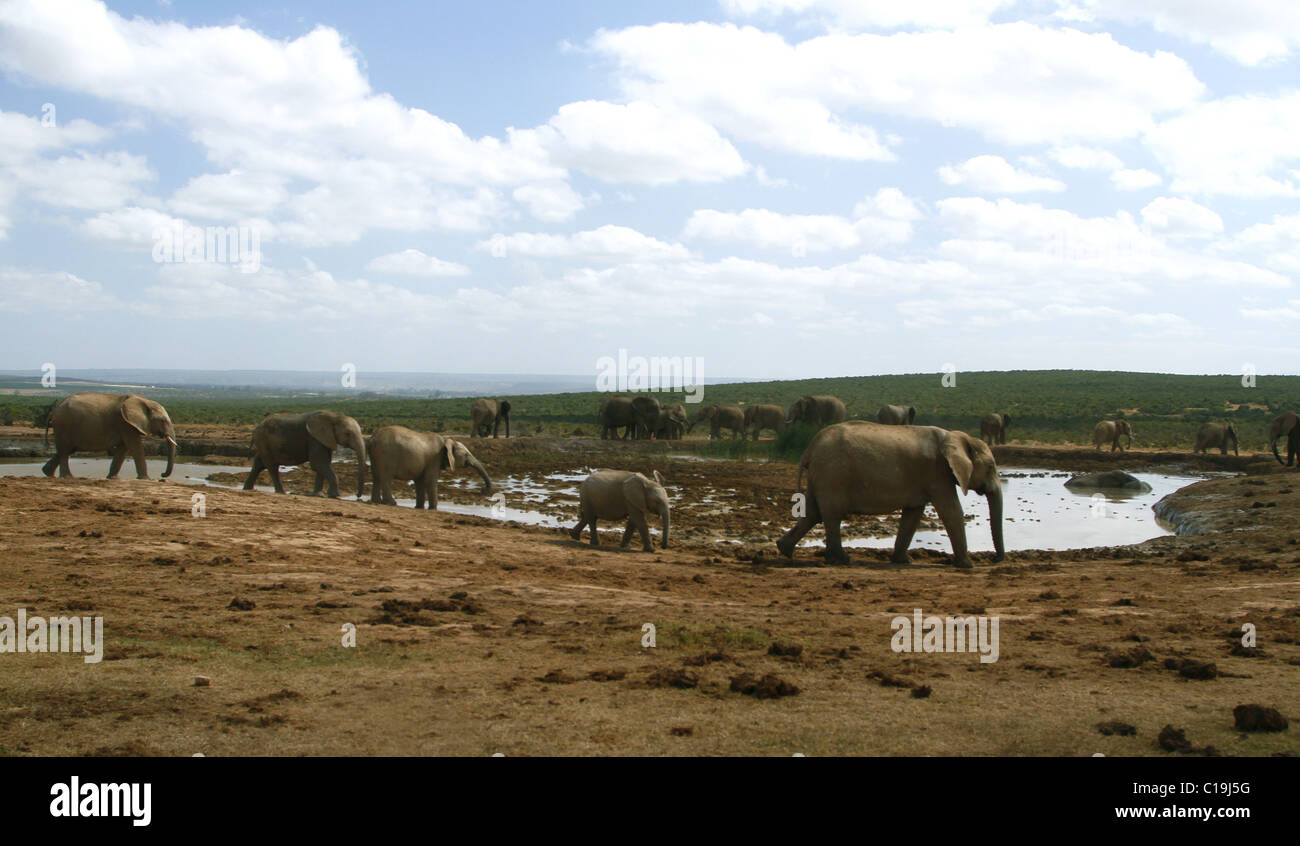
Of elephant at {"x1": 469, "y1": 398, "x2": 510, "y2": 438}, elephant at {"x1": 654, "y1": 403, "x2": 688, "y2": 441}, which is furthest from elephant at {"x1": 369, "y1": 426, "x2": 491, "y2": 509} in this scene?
elephant at {"x1": 654, "y1": 403, "x2": 688, "y2": 441}

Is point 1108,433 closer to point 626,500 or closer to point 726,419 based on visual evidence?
point 726,419

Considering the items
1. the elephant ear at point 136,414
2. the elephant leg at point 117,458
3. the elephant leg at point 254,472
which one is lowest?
the elephant leg at point 254,472

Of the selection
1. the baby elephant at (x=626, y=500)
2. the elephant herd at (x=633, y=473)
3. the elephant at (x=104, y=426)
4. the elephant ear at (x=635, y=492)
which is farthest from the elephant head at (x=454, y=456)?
the elephant ear at (x=635, y=492)

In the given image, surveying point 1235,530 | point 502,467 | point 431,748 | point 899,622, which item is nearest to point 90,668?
point 431,748

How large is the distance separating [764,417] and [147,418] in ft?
101

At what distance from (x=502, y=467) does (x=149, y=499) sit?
15.1 metres

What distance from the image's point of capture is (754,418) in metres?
44.7

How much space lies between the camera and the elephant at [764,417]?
1756 inches

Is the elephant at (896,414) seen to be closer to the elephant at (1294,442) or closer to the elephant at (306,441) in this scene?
the elephant at (1294,442)

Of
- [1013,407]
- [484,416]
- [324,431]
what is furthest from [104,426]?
[1013,407]

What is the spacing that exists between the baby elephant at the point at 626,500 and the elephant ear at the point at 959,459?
4297 millimetres

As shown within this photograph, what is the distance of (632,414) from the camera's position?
44312 millimetres

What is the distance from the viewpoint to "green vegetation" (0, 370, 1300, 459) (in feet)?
158
